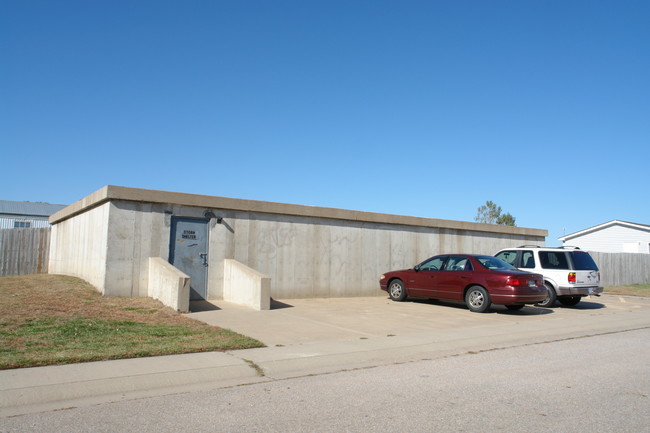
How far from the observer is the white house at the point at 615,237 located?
132 ft

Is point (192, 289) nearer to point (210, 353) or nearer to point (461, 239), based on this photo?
point (210, 353)

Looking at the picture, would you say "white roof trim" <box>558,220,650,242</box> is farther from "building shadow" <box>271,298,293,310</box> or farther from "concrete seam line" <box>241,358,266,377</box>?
"concrete seam line" <box>241,358,266,377</box>

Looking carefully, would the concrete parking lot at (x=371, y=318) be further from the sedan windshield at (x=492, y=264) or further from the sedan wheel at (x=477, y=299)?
the sedan windshield at (x=492, y=264)

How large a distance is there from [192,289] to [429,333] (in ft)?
22.4

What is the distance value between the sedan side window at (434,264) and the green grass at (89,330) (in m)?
7.62

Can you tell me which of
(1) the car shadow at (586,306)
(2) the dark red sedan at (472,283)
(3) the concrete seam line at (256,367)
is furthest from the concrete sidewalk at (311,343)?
(2) the dark red sedan at (472,283)

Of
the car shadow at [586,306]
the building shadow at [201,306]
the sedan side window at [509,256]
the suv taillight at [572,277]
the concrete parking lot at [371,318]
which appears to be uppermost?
the sedan side window at [509,256]

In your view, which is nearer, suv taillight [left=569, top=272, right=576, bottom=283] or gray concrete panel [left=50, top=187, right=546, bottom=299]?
gray concrete panel [left=50, top=187, right=546, bottom=299]

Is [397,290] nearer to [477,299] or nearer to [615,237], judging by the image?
[477,299]

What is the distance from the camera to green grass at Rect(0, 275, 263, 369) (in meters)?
7.15

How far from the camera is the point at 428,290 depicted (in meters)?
15.0

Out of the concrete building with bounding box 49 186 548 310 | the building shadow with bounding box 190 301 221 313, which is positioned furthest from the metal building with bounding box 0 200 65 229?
the building shadow with bounding box 190 301 221 313

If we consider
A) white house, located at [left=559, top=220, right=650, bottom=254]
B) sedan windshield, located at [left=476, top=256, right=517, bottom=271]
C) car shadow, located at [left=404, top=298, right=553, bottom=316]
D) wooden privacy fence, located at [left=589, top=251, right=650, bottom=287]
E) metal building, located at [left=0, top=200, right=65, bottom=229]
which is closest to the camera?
sedan windshield, located at [left=476, top=256, right=517, bottom=271]

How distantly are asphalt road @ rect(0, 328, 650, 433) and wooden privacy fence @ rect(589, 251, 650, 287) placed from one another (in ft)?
75.9
